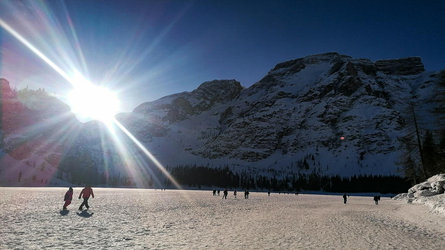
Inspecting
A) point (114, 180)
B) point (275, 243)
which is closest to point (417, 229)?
point (275, 243)

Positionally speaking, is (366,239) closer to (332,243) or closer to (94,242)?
(332,243)

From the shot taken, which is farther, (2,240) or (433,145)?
(433,145)

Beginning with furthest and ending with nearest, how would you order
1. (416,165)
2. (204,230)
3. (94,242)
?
(416,165), (204,230), (94,242)

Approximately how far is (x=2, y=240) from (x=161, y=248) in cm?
657

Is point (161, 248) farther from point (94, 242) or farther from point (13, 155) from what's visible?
point (13, 155)

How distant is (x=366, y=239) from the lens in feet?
46.6

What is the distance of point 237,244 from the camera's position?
1266 centimetres

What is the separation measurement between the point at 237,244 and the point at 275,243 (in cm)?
176

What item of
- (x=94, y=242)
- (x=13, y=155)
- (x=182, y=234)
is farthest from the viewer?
(x=13, y=155)

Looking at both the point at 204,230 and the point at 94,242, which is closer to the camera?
the point at 94,242

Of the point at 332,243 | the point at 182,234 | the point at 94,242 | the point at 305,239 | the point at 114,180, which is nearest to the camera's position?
the point at 94,242

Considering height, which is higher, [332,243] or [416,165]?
[416,165]

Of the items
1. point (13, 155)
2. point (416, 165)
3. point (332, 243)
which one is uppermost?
point (13, 155)

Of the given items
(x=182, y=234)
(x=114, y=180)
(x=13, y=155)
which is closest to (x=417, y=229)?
(x=182, y=234)
